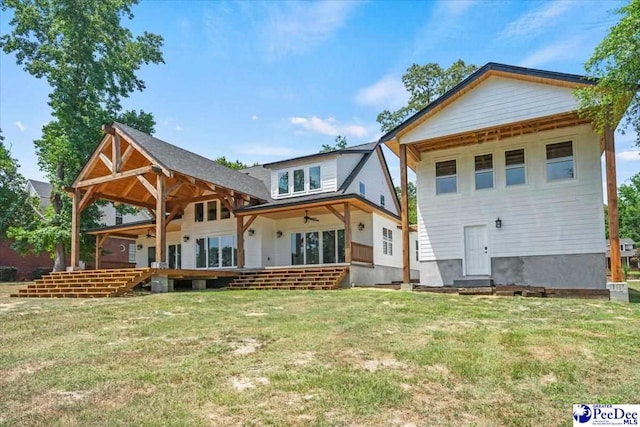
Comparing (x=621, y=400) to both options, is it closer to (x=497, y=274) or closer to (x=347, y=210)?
(x=497, y=274)

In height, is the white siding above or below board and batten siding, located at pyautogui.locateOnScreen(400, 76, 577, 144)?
below

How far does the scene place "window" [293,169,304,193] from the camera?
64.6 feet

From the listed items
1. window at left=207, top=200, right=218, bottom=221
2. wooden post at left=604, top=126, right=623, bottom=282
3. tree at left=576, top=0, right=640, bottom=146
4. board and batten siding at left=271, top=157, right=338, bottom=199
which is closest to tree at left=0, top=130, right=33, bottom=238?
window at left=207, top=200, right=218, bottom=221

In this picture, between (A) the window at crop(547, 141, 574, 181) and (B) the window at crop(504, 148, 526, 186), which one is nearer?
(A) the window at crop(547, 141, 574, 181)

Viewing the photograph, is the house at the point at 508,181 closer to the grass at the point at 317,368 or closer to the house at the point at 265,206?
the house at the point at 265,206

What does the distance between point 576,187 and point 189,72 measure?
45.5ft

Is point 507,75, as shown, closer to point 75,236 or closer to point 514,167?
point 514,167

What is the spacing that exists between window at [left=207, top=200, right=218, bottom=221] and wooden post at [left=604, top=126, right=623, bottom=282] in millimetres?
15456

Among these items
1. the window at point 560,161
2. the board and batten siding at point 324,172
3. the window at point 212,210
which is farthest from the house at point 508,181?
the window at point 212,210

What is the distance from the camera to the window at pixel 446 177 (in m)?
14.4

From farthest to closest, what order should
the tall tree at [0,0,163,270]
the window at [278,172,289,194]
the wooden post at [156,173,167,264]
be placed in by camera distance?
1. the tall tree at [0,0,163,270]
2. the window at [278,172,289,194]
3. the wooden post at [156,173,167,264]

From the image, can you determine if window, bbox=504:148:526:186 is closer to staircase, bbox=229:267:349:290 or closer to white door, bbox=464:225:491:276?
white door, bbox=464:225:491:276

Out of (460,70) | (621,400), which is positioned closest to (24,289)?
(621,400)

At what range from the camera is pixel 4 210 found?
2575 centimetres
